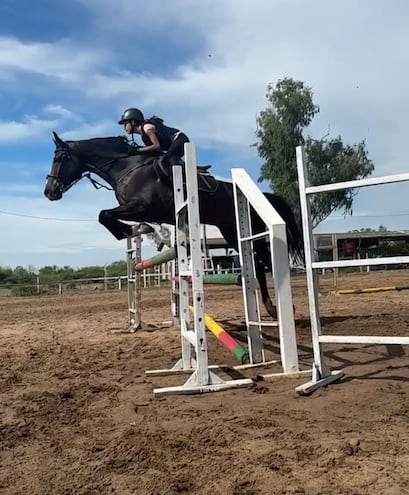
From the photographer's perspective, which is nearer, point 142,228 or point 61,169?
point 142,228

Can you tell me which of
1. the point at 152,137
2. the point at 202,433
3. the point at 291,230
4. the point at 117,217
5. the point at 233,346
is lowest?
the point at 202,433

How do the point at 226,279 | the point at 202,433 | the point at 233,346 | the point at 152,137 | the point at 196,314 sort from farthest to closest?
the point at 152,137
the point at 226,279
the point at 233,346
the point at 196,314
the point at 202,433

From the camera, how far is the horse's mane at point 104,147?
700cm

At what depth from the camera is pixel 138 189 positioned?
256 inches

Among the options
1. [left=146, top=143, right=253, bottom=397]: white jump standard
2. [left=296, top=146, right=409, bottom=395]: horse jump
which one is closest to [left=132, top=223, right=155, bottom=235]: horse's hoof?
[left=146, top=143, right=253, bottom=397]: white jump standard

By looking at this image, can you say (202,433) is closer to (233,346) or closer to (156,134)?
(233,346)

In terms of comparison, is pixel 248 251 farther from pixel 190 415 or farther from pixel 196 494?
pixel 196 494

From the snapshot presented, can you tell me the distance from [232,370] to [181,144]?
295 cm

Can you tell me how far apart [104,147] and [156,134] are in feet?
2.66

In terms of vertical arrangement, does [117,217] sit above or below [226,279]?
above

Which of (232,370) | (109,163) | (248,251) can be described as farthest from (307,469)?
(109,163)

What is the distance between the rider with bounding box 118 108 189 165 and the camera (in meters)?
6.32

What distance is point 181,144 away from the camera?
636 cm

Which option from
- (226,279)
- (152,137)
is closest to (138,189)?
(152,137)
